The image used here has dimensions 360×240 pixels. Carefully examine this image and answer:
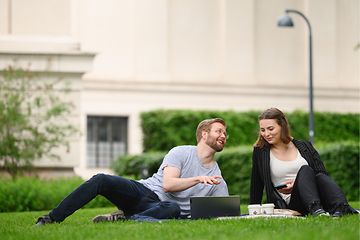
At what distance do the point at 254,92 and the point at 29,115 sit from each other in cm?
2042

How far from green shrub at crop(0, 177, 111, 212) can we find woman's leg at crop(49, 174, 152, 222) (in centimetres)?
905

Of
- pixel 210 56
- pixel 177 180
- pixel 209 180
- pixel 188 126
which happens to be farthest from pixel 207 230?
pixel 210 56

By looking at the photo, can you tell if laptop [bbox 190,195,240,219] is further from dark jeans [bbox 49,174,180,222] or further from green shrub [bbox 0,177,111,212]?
green shrub [bbox 0,177,111,212]

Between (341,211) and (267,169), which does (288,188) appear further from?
(341,211)

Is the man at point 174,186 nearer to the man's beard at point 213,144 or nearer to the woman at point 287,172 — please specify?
the man's beard at point 213,144

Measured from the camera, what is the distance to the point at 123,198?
12.9m

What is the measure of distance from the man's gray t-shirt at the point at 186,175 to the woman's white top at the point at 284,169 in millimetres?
614

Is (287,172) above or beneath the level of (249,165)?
above

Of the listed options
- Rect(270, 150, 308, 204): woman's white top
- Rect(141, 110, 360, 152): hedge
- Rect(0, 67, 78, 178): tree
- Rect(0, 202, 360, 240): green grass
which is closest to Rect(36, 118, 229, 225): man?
Rect(0, 202, 360, 240): green grass

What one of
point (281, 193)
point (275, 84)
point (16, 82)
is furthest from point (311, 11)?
point (281, 193)

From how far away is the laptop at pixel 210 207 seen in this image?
12617mm

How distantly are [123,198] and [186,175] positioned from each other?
0.71 metres

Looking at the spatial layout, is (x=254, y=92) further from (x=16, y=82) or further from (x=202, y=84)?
(x=16, y=82)

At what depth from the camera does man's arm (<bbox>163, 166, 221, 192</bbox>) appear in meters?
12.5
